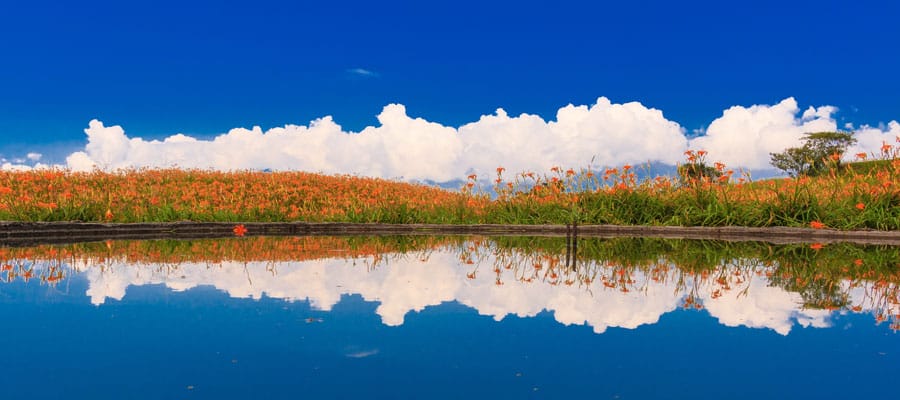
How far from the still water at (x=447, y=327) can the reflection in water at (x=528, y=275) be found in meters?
0.04

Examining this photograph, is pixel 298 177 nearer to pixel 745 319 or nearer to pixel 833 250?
pixel 833 250

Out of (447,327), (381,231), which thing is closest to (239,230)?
(381,231)

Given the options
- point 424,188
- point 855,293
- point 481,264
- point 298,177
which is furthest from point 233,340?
point 424,188

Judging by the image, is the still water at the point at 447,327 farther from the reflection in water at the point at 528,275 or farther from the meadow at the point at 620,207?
the meadow at the point at 620,207

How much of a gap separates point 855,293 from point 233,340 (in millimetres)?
5152

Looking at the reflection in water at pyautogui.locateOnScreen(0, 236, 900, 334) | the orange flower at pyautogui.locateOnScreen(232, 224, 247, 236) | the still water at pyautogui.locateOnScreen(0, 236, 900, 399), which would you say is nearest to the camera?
the still water at pyautogui.locateOnScreen(0, 236, 900, 399)

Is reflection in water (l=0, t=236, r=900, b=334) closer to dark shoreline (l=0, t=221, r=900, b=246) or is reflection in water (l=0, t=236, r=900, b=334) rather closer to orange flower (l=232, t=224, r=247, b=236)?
dark shoreline (l=0, t=221, r=900, b=246)

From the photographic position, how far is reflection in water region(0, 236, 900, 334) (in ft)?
16.7

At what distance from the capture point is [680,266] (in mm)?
7562

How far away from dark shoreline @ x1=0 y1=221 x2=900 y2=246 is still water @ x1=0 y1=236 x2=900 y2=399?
10.5 feet

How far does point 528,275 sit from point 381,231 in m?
6.76

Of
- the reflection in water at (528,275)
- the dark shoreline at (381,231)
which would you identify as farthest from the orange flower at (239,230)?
the reflection in water at (528,275)

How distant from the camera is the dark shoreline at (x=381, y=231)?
36.6ft

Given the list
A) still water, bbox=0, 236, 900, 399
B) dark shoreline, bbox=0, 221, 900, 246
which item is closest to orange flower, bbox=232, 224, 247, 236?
dark shoreline, bbox=0, 221, 900, 246
